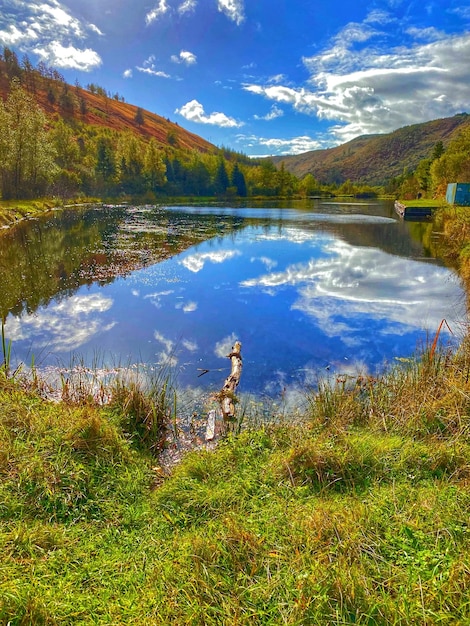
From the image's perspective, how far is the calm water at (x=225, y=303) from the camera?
8.46 m

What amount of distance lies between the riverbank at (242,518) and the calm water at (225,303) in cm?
242

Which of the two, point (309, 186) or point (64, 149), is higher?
point (64, 149)

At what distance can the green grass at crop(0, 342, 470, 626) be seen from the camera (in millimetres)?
2414

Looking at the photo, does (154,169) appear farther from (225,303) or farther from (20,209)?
(225,303)

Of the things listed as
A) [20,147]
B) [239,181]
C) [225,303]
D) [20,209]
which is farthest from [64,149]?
[225,303]

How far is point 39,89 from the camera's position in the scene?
13450 centimetres

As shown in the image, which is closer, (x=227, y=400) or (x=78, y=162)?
(x=227, y=400)

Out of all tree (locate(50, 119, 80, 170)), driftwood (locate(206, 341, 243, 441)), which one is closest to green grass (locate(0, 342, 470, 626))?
driftwood (locate(206, 341, 243, 441))

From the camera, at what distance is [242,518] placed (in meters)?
3.38

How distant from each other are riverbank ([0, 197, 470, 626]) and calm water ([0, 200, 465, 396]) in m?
2.42

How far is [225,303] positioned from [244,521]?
9.65m

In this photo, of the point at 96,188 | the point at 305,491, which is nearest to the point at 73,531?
the point at 305,491

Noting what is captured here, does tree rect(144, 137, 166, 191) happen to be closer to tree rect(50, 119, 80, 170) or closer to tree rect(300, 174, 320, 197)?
tree rect(50, 119, 80, 170)

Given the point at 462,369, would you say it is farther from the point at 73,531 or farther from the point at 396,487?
the point at 73,531
